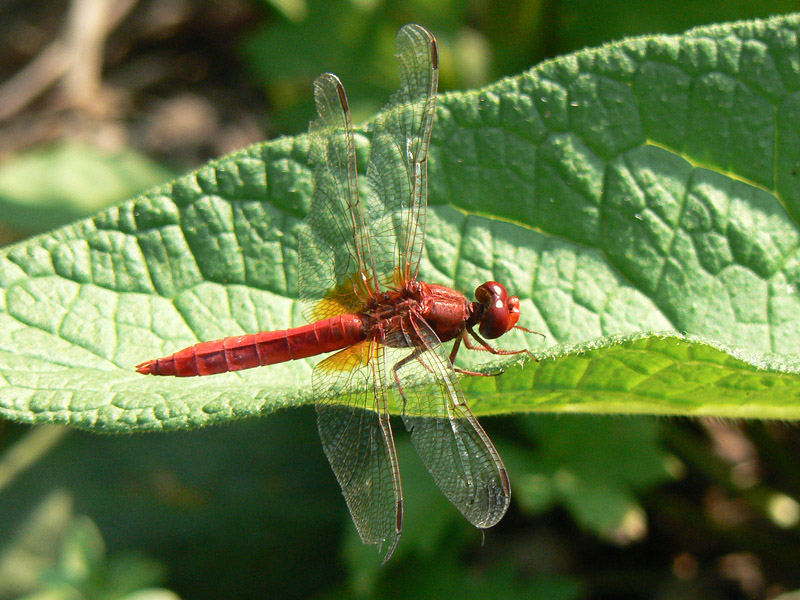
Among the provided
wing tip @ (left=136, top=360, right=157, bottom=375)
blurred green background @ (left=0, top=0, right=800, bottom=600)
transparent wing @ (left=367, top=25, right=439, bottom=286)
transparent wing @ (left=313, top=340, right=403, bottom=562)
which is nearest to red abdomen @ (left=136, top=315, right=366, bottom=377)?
wing tip @ (left=136, top=360, right=157, bottom=375)

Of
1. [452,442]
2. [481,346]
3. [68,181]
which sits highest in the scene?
[68,181]

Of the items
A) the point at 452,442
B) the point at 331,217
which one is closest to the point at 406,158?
the point at 331,217

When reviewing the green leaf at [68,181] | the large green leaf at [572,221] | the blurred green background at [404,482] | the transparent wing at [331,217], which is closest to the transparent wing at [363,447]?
the large green leaf at [572,221]

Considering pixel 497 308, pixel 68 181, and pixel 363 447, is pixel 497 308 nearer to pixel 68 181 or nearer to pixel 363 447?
pixel 363 447

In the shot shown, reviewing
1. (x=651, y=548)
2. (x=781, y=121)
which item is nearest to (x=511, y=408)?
(x=781, y=121)

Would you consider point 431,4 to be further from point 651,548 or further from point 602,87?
point 651,548

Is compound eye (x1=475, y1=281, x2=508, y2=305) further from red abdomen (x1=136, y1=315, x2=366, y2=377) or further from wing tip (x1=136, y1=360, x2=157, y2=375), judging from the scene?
wing tip (x1=136, y1=360, x2=157, y2=375)
